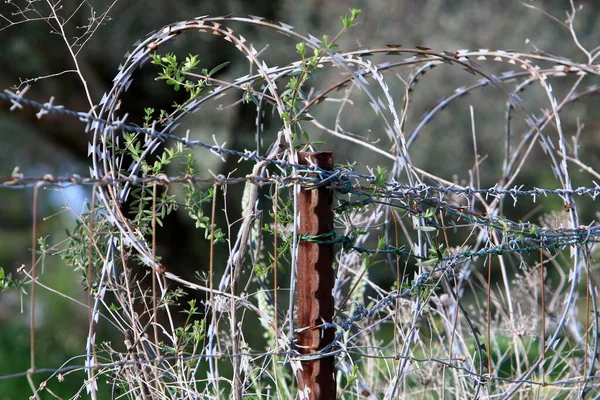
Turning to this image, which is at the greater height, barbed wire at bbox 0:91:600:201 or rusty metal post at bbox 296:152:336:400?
barbed wire at bbox 0:91:600:201

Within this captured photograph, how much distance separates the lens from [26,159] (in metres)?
9.30

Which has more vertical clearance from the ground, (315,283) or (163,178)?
(163,178)

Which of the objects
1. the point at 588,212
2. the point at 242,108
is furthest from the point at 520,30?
the point at 242,108

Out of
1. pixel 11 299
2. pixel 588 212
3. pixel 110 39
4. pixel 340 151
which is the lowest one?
pixel 11 299

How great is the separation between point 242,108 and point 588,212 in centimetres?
596

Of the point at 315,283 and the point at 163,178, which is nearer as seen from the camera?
the point at 163,178

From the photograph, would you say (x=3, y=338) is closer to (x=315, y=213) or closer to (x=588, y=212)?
(x=315, y=213)

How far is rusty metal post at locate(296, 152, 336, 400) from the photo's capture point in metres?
1.86

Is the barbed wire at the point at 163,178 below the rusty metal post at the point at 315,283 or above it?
above

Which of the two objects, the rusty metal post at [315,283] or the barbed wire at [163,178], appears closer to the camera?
the barbed wire at [163,178]

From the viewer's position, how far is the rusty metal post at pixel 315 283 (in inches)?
73.0

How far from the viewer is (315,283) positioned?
1.87 meters

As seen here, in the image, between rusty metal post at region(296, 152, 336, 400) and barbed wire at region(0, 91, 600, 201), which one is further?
rusty metal post at region(296, 152, 336, 400)

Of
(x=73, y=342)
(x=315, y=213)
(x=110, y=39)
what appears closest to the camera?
(x=315, y=213)
